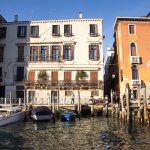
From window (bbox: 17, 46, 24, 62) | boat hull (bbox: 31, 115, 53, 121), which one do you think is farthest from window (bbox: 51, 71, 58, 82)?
boat hull (bbox: 31, 115, 53, 121)

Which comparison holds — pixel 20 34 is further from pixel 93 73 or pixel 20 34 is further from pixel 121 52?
pixel 121 52

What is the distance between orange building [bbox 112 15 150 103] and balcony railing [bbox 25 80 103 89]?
3.46 meters

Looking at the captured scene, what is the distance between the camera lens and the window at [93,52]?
1610 inches

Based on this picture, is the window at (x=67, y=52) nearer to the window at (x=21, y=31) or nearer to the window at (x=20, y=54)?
the window at (x=20, y=54)

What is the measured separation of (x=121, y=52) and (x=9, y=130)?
66.9 feet

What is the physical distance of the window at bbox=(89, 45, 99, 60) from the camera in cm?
4091

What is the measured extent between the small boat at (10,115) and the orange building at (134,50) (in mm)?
13944

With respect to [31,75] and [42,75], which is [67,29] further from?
[31,75]

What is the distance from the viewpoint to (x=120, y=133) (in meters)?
21.4

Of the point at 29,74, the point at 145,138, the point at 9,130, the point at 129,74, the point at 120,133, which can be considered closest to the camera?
the point at 145,138

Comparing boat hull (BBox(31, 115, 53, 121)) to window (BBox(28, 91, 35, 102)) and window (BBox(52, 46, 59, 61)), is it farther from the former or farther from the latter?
window (BBox(52, 46, 59, 61))

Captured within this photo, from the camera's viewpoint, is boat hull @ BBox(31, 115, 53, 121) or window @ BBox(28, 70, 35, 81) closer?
boat hull @ BBox(31, 115, 53, 121)

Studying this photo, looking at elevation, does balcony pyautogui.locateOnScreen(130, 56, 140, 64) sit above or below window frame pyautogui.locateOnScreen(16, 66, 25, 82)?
above

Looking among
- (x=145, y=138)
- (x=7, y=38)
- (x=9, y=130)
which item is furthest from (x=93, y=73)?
(x=145, y=138)
